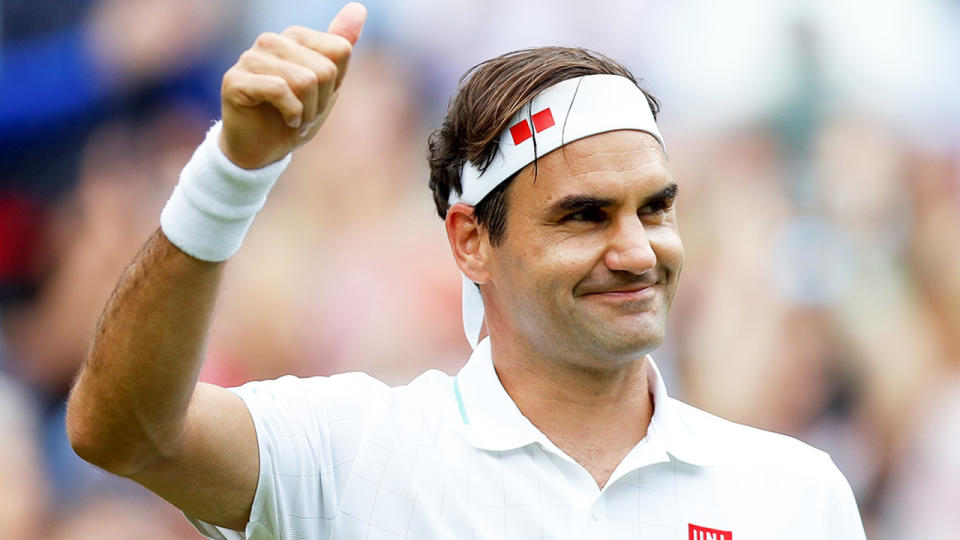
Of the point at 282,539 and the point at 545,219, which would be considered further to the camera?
the point at 545,219

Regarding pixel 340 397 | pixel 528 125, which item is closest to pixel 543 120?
pixel 528 125

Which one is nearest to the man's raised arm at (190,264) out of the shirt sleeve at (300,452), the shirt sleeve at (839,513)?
the shirt sleeve at (300,452)

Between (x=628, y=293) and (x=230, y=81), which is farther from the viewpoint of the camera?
(x=628, y=293)

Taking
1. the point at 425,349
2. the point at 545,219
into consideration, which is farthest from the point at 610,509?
the point at 425,349

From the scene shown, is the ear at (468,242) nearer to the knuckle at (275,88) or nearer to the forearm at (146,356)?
the forearm at (146,356)

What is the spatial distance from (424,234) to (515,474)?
2.18 meters

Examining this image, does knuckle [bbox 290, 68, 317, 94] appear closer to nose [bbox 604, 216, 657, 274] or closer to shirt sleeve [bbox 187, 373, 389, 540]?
shirt sleeve [bbox 187, 373, 389, 540]

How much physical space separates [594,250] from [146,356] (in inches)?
35.4

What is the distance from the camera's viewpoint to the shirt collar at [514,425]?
230 cm

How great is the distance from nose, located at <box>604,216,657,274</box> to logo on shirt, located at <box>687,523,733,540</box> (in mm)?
482

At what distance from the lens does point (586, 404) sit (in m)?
2.40

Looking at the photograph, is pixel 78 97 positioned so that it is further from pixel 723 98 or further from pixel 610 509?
pixel 610 509

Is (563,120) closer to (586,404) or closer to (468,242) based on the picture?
(468,242)

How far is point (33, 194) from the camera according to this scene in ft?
13.5
